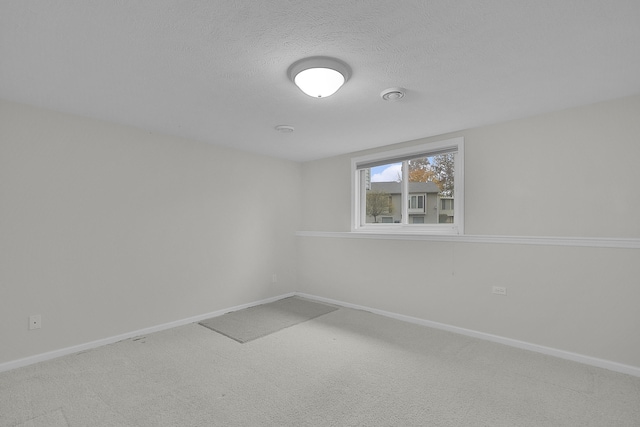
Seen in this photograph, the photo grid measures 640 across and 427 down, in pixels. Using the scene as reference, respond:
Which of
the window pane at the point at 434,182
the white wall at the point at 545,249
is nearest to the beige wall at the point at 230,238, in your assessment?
the white wall at the point at 545,249

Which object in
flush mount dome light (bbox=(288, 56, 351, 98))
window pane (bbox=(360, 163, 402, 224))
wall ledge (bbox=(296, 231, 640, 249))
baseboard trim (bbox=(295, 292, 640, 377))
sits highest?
flush mount dome light (bbox=(288, 56, 351, 98))

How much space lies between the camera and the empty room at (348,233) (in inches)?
65.7

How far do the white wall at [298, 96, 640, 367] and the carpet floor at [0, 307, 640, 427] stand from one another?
0.30 m

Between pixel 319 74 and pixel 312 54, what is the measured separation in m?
0.13

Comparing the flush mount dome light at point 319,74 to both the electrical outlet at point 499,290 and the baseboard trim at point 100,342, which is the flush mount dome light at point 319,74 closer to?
the electrical outlet at point 499,290

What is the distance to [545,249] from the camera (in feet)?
8.98

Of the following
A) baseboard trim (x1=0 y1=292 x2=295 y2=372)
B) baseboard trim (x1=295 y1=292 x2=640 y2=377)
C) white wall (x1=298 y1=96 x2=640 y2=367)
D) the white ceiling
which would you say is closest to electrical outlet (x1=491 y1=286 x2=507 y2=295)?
white wall (x1=298 y1=96 x2=640 y2=367)

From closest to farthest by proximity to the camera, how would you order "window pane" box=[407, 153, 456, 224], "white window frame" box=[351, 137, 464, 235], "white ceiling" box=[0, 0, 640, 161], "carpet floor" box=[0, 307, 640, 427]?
"white ceiling" box=[0, 0, 640, 161] → "carpet floor" box=[0, 307, 640, 427] → "white window frame" box=[351, 137, 464, 235] → "window pane" box=[407, 153, 456, 224]

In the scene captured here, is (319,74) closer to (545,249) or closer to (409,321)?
(545,249)

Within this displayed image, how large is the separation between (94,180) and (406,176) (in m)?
3.46

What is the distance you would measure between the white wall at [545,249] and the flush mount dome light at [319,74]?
1.93m

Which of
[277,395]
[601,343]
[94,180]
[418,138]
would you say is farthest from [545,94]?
[94,180]

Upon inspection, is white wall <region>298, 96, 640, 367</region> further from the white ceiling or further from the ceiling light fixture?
the ceiling light fixture

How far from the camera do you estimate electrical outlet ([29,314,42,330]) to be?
8.20 ft
